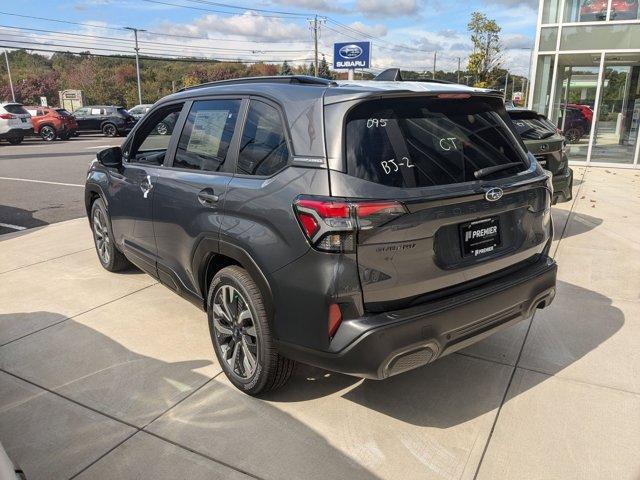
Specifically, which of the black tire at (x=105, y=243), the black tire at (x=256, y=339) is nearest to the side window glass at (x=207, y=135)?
the black tire at (x=256, y=339)

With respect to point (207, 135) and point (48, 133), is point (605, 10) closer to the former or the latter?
point (207, 135)

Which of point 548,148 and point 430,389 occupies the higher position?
point 548,148

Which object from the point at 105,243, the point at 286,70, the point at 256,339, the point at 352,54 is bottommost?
the point at 105,243

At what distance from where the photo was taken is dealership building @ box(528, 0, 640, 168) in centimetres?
1373

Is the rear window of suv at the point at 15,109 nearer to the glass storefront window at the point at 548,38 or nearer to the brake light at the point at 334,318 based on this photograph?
the glass storefront window at the point at 548,38

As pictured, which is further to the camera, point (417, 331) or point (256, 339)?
point (256, 339)

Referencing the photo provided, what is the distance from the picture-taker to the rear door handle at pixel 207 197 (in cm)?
313

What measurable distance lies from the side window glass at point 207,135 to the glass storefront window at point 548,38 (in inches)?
543

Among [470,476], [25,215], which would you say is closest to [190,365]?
[470,476]

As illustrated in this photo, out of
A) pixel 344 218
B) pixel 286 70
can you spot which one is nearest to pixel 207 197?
pixel 344 218

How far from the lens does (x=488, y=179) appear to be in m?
2.84

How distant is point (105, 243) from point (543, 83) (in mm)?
13816

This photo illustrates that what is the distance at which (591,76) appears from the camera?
15.0m

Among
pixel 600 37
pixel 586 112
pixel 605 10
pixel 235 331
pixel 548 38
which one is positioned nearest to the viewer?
pixel 235 331
